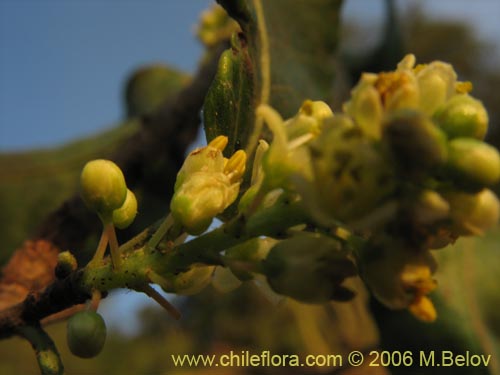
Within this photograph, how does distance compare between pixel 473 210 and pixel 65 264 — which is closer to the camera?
pixel 473 210

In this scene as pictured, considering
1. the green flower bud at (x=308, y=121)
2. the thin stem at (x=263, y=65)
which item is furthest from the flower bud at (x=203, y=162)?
the thin stem at (x=263, y=65)

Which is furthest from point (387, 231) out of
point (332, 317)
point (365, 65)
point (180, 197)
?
point (332, 317)

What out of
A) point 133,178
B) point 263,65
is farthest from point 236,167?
point 133,178

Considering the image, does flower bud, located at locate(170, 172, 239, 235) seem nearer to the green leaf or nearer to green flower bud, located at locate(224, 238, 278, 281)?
green flower bud, located at locate(224, 238, 278, 281)

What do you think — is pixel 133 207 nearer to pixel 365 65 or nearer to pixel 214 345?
pixel 365 65

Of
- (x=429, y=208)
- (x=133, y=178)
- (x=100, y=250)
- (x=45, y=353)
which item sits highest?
(x=429, y=208)

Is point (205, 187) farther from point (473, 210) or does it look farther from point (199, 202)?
point (473, 210)
